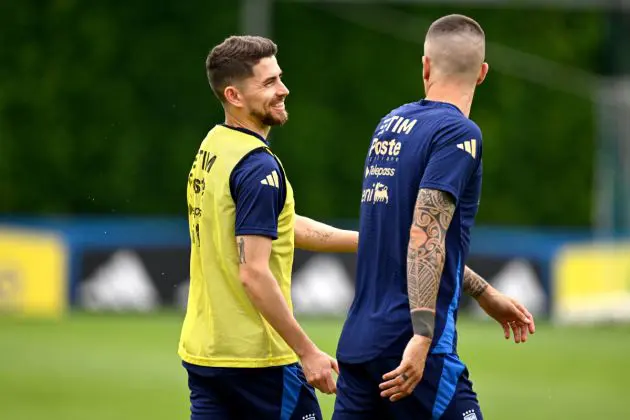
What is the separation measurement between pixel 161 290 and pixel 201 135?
8019mm

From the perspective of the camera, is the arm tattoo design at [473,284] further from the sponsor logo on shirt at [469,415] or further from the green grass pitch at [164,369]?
the green grass pitch at [164,369]

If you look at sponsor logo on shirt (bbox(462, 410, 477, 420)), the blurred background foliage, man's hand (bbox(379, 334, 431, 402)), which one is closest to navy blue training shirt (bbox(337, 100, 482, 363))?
man's hand (bbox(379, 334, 431, 402))

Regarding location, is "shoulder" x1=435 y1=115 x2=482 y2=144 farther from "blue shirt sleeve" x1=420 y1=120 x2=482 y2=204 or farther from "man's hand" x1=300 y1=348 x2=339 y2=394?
"man's hand" x1=300 y1=348 x2=339 y2=394

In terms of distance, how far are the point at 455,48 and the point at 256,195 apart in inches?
37.5

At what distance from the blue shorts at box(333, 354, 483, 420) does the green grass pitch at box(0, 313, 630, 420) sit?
6.52 metres

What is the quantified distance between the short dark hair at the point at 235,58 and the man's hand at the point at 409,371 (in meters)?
1.40

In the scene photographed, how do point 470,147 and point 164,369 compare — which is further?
point 164,369

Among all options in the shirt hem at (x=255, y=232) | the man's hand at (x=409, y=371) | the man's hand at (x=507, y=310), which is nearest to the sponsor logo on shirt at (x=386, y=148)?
the shirt hem at (x=255, y=232)

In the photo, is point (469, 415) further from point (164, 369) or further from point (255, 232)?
point (164, 369)

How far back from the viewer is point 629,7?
26562 millimetres

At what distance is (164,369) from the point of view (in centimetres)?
1582

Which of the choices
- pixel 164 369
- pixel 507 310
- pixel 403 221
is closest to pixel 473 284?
pixel 507 310

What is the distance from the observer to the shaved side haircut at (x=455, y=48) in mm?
5336

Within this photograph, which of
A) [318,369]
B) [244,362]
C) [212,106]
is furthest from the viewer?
[212,106]
